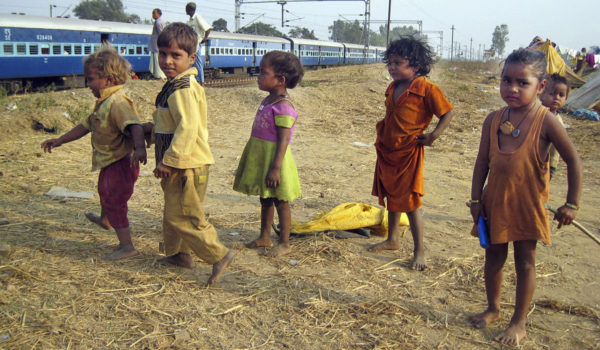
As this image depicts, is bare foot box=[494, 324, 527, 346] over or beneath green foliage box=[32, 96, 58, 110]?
beneath

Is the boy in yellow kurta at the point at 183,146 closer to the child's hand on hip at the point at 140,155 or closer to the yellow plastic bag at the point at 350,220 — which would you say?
the child's hand on hip at the point at 140,155

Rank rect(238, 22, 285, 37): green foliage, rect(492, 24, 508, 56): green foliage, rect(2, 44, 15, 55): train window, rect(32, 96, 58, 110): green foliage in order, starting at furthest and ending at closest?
rect(492, 24, 508, 56): green foliage < rect(238, 22, 285, 37): green foliage < rect(2, 44, 15, 55): train window < rect(32, 96, 58, 110): green foliage

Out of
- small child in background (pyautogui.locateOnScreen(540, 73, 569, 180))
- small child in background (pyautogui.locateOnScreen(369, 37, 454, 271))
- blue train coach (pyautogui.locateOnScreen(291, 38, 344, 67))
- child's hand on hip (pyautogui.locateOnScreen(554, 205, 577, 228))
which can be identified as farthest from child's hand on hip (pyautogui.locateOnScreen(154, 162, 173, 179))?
blue train coach (pyautogui.locateOnScreen(291, 38, 344, 67))

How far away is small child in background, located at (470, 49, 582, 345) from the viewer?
224 cm

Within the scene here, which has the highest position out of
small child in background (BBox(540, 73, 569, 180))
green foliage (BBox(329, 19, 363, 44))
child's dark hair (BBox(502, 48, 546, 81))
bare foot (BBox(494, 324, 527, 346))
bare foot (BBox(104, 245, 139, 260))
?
green foliage (BBox(329, 19, 363, 44))

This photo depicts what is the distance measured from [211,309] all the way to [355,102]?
1057 cm

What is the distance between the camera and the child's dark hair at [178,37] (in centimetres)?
273

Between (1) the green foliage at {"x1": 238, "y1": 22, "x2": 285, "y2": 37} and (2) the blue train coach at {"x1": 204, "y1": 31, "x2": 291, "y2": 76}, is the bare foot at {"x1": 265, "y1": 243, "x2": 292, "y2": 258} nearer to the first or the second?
(2) the blue train coach at {"x1": 204, "y1": 31, "x2": 291, "y2": 76}

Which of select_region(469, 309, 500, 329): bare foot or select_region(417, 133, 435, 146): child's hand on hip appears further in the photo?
select_region(417, 133, 435, 146): child's hand on hip

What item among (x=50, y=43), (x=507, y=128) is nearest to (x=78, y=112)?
(x=507, y=128)

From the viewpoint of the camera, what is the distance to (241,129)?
866 cm

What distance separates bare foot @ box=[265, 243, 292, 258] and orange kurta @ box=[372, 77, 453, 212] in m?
0.81

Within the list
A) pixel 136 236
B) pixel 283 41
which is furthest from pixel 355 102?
pixel 283 41

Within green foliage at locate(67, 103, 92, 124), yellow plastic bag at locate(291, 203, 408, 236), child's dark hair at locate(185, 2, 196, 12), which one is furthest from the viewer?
child's dark hair at locate(185, 2, 196, 12)
